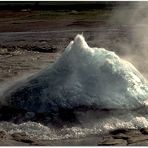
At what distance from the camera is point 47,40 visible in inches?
392

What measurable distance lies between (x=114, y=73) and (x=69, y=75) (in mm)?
444

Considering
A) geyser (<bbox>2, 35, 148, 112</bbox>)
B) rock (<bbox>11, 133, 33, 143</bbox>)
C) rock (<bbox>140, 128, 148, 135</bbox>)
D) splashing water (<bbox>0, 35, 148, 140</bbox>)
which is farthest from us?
geyser (<bbox>2, 35, 148, 112</bbox>)

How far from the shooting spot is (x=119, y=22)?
40.9 ft

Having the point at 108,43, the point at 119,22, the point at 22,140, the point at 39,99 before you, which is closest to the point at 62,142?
the point at 22,140

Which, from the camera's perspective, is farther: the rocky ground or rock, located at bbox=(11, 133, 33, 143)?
rock, located at bbox=(11, 133, 33, 143)

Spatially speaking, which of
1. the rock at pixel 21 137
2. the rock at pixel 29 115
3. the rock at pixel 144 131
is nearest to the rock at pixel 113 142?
the rock at pixel 144 131

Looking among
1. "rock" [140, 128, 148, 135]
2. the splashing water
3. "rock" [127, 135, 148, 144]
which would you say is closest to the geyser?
the splashing water

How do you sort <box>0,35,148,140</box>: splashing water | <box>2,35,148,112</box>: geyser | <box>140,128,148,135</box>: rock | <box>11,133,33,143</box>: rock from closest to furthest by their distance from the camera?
<box>11,133,33,143</box>: rock → <box>140,128,148,135</box>: rock → <box>0,35,148,140</box>: splashing water → <box>2,35,148,112</box>: geyser

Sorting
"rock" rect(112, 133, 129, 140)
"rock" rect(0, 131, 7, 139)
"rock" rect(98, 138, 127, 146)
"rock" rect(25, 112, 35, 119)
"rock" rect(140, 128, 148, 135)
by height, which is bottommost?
"rock" rect(98, 138, 127, 146)

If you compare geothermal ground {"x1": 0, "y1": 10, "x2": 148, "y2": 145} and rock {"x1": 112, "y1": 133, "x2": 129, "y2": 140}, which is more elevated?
geothermal ground {"x1": 0, "y1": 10, "x2": 148, "y2": 145}

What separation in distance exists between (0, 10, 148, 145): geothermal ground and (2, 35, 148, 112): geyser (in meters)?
0.50

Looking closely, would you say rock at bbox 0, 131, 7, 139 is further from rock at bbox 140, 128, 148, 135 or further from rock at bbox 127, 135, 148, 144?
rock at bbox 140, 128, 148, 135

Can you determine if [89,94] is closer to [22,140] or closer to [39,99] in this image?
[39,99]

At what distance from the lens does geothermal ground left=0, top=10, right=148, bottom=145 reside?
3.80 meters
